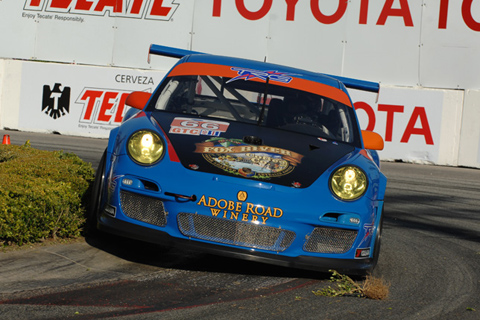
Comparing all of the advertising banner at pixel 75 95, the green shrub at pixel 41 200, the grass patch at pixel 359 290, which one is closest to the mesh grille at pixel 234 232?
the grass patch at pixel 359 290

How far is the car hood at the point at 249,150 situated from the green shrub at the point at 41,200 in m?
0.86

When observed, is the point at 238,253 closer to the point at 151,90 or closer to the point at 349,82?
the point at 349,82

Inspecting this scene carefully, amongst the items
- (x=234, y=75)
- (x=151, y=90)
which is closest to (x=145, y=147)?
(x=234, y=75)

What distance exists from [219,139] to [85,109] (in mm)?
9716

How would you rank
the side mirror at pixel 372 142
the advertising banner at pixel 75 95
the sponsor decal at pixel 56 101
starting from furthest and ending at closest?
the sponsor decal at pixel 56 101
the advertising banner at pixel 75 95
the side mirror at pixel 372 142

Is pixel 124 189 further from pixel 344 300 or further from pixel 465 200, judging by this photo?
pixel 465 200

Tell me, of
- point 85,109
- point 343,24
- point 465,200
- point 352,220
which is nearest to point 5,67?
point 85,109

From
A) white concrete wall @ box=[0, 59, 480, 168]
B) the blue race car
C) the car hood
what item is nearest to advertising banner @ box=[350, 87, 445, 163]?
white concrete wall @ box=[0, 59, 480, 168]

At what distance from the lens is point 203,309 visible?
4113 mm

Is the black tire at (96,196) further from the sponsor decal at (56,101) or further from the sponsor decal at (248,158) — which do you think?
the sponsor decal at (56,101)

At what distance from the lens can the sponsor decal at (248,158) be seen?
4887 millimetres

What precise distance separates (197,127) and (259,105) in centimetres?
79

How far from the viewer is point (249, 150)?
201 inches

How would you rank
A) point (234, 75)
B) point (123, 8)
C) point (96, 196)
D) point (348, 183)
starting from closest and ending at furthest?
point (348, 183)
point (96, 196)
point (234, 75)
point (123, 8)
